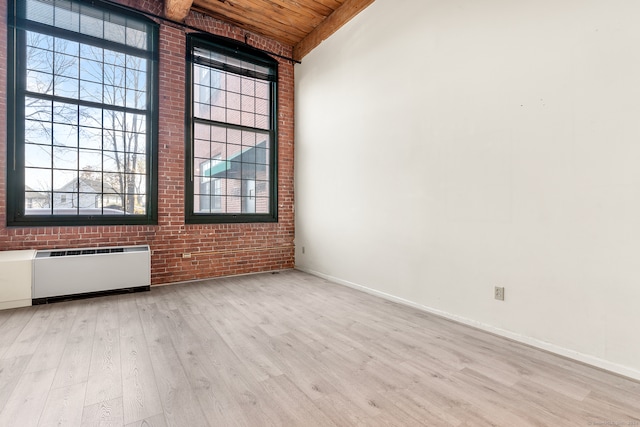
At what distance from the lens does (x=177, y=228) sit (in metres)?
4.20

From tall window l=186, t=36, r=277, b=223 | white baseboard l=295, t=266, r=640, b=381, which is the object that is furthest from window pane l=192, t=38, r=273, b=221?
white baseboard l=295, t=266, r=640, b=381

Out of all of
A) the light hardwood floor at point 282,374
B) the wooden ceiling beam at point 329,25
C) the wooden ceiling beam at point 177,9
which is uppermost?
the wooden ceiling beam at point 329,25

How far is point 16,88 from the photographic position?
3.34 meters

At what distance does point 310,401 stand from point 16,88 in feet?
14.4

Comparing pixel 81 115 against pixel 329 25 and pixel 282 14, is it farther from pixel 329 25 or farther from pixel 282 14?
pixel 329 25

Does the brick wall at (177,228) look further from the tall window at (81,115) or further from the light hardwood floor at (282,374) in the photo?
the light hardwood floor at (282,374)

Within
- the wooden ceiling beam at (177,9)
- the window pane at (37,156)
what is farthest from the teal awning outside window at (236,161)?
the wooden ceiling beam at (177,9)

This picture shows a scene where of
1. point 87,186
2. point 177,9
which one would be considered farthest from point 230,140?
point 87,186

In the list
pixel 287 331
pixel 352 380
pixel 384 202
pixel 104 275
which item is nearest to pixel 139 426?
pixel 352 380

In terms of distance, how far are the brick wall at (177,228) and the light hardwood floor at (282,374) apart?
2.97 ft

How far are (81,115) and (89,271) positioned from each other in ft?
6.18

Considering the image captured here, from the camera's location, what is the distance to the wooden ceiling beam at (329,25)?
3.96m

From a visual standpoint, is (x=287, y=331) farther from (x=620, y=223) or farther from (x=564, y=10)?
(x=564, y=10)

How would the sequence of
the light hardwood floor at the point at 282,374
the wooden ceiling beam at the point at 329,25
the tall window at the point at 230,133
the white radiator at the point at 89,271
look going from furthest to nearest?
the tall window at the point at 230,133
the wooden ceiling beam at the point at 329,25
the white radiator at the point at 89,271
the light hardwood floor at the point at 282,374
